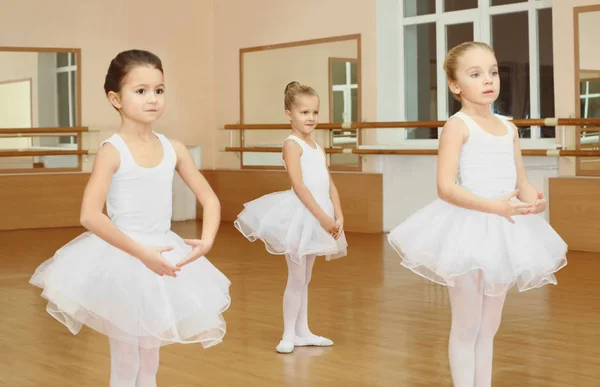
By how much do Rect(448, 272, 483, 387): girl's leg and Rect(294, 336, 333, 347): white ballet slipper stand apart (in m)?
1.42

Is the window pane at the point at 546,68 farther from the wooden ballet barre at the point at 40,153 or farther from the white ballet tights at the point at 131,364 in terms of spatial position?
the white ballet tights at the point at 131,364

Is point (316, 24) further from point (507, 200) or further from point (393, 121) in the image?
point (507, 200)

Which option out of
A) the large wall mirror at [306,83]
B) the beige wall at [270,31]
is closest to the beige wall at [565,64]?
the beige wall at [270,31]

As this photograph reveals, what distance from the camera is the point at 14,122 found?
34.9 feet

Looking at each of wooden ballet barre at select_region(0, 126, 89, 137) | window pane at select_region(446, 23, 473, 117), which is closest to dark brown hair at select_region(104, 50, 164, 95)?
window pane at select_region(446, 23, 473, 117)

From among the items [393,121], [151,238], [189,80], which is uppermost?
[189,80]

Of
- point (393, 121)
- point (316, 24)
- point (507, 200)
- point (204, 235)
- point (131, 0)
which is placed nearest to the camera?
point (204, 235)

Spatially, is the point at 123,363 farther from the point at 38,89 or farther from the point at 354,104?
the point at 38,89

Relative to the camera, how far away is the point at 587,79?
311 inches

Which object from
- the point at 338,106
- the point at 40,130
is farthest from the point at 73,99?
the point at 338,106

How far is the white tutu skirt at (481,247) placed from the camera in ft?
9.02

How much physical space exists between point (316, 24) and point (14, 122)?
366cm

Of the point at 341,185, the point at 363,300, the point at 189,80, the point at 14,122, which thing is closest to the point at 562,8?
the point at 341,185

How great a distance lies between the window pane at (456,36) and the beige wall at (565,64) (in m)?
1.41
